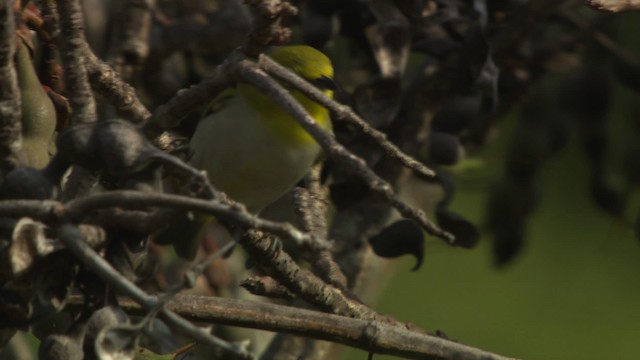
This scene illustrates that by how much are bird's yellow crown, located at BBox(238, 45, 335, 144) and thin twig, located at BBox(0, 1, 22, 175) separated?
2.01 feet

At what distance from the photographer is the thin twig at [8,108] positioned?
25.6 inches

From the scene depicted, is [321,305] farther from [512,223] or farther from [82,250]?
[512,223]

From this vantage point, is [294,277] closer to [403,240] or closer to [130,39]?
[403,240]

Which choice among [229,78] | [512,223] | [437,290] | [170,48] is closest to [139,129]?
[229,78]

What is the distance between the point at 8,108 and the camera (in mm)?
658

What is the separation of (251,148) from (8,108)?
0.65 metres

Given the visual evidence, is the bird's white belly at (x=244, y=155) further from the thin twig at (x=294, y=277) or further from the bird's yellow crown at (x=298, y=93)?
the thin twig at (x=294, y=277)

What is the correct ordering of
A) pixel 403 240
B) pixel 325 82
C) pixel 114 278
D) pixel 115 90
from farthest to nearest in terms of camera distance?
pixel 325 82 → pixel 403 240 → pixel 115 90 → pixel 114 278

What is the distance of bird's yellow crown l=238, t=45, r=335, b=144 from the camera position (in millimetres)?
1286

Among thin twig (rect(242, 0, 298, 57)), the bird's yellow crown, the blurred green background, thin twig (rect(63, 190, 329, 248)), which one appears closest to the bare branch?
thin twig (rect(242, 0, 298, 57))

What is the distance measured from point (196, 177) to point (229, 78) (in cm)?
9

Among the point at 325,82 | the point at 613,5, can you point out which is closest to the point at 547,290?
the point at 325,82

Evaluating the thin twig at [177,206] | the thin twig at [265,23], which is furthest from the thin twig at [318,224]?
the thin twig at [177,206]

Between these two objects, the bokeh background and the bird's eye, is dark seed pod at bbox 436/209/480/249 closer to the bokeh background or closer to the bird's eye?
the bird's eye
